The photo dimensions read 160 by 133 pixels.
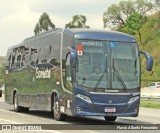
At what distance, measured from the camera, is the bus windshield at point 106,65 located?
753 inches

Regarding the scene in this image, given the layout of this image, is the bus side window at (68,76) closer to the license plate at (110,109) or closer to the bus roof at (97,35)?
the bus roof at (97,35)

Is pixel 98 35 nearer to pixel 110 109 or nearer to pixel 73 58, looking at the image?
pixel 73 58

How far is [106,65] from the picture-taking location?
63.5 feet

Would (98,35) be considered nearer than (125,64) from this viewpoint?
No

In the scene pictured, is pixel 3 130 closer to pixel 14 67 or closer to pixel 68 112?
pixel 68 112

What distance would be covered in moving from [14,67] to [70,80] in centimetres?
961

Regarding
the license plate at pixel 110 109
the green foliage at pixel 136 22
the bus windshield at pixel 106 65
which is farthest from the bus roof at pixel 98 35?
the green foliage at pixel 136 22

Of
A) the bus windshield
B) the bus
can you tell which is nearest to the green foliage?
the bus

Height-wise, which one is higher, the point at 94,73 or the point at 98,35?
the point at 98,35

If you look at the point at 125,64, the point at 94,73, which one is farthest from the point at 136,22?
the point at 94,73

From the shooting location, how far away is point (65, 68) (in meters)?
20.1

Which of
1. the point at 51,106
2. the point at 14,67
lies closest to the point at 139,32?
the point at 14,67

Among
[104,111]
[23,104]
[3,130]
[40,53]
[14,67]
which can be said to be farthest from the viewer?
[14,67]

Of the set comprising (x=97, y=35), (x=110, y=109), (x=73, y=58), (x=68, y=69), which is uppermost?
(x=97, y=35)
